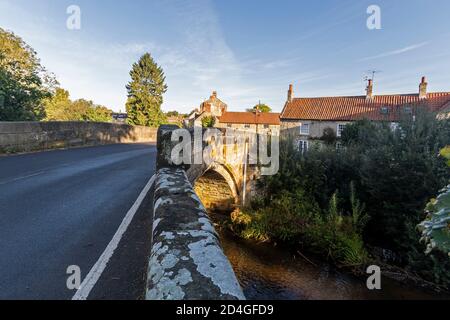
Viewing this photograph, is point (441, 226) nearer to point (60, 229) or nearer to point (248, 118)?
point (60, 229)

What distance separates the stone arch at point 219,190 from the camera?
9.91 metres

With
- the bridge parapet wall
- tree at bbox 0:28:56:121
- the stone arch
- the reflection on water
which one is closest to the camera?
the bridge parapet wall

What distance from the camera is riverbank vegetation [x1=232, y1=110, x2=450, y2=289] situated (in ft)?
26.0

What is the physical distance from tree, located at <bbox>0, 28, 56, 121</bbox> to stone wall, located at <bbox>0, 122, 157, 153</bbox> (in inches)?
121

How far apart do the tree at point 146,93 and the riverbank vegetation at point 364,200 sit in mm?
30235

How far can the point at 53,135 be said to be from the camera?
11250 mm

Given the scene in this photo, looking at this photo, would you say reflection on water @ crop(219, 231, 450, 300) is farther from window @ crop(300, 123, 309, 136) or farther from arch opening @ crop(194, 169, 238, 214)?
window @ crop(300, 123, 309, 136)

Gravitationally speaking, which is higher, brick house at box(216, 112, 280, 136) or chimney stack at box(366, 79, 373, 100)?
chimney stack at box(366, 79, 373, 100)

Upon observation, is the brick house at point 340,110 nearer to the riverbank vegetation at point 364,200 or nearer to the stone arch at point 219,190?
the riverbank vegetation at point 364,200

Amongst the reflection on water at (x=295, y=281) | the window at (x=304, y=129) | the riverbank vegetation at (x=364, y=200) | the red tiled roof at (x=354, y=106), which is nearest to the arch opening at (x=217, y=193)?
the riverbank vegetation at (x=364, y=200)

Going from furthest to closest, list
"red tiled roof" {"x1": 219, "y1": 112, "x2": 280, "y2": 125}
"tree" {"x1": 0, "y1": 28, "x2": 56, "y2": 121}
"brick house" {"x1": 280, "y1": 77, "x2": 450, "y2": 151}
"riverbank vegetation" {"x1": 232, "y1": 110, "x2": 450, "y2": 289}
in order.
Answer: "red tiled roof" {"x1": 219, "y1": 112, "x2": 280, "y2": 125} < "brick house" {"x1": 280, "y1": 77, "x2": 450, "y2": 151} < "tree" {"x1": 0, "y1": 28, "x2": 56, "y2": 121} < "riverbank vegetation" {"x1": 232, "y1": 110, "x2": 450, "y2": 289}

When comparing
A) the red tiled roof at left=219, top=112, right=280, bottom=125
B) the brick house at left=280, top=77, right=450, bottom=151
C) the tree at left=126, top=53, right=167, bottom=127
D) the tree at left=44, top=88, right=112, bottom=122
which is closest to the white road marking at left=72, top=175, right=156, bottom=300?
the brick house at left=280, top=77, right=450, bottom=151

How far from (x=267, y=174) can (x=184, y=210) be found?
379 inches
